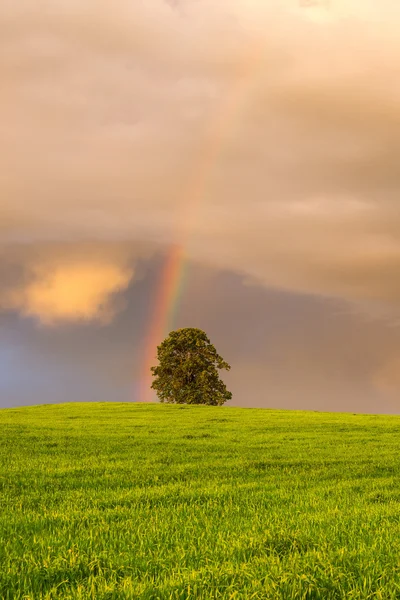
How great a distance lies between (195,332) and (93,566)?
76.3m

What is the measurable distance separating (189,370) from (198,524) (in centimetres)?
7142

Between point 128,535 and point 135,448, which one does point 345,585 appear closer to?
point 128,535

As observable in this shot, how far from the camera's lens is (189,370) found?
8075cm

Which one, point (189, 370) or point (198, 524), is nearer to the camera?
point (198, 524)

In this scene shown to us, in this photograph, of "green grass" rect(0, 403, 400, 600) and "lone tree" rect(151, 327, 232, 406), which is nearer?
"green grass" rect(0, 403, 400, 600)

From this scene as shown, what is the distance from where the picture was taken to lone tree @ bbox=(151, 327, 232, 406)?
261ft

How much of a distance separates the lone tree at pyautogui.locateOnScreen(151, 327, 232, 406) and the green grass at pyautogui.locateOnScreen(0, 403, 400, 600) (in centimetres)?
5704

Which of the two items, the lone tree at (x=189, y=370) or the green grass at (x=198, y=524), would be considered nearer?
the green grass at (x=198, y=524)

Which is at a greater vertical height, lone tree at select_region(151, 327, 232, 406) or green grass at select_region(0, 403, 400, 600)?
lone tree at select_region(151, 327, 232, 406)

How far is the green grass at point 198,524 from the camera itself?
6512mm

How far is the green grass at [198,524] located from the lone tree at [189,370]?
57.0 metres

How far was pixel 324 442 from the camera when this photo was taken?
27891mm

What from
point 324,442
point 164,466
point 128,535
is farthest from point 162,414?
point 128,535

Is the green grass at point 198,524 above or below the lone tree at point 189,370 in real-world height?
below
